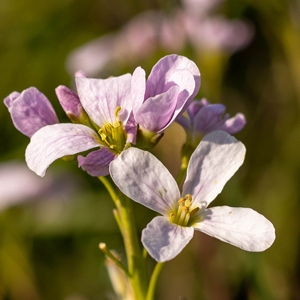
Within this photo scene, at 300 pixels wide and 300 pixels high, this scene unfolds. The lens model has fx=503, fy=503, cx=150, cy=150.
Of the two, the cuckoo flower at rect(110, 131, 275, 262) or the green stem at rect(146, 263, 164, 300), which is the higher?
the cuckoo flower at rect(110, 131, 275, 262)

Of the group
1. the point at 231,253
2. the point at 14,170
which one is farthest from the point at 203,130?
the point at 14,170

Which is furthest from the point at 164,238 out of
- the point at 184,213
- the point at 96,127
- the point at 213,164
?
the point at 96,127

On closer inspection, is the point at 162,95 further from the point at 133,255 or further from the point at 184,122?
the point at 133,255

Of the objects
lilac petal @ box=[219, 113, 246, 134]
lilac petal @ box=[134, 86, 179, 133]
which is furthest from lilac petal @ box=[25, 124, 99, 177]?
lilac petal @ box=[219, 113, 246, 134]

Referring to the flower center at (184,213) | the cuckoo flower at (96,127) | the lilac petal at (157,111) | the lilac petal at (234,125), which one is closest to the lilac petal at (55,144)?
the cuckoo flower at (96,127)

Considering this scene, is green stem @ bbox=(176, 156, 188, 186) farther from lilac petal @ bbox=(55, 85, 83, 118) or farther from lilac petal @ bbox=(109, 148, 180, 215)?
lilac petal @ bbox=(55, 85, 83, 118)

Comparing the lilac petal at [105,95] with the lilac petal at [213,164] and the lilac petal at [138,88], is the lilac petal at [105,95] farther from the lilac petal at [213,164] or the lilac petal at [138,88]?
the lilac petal at [213,164]
